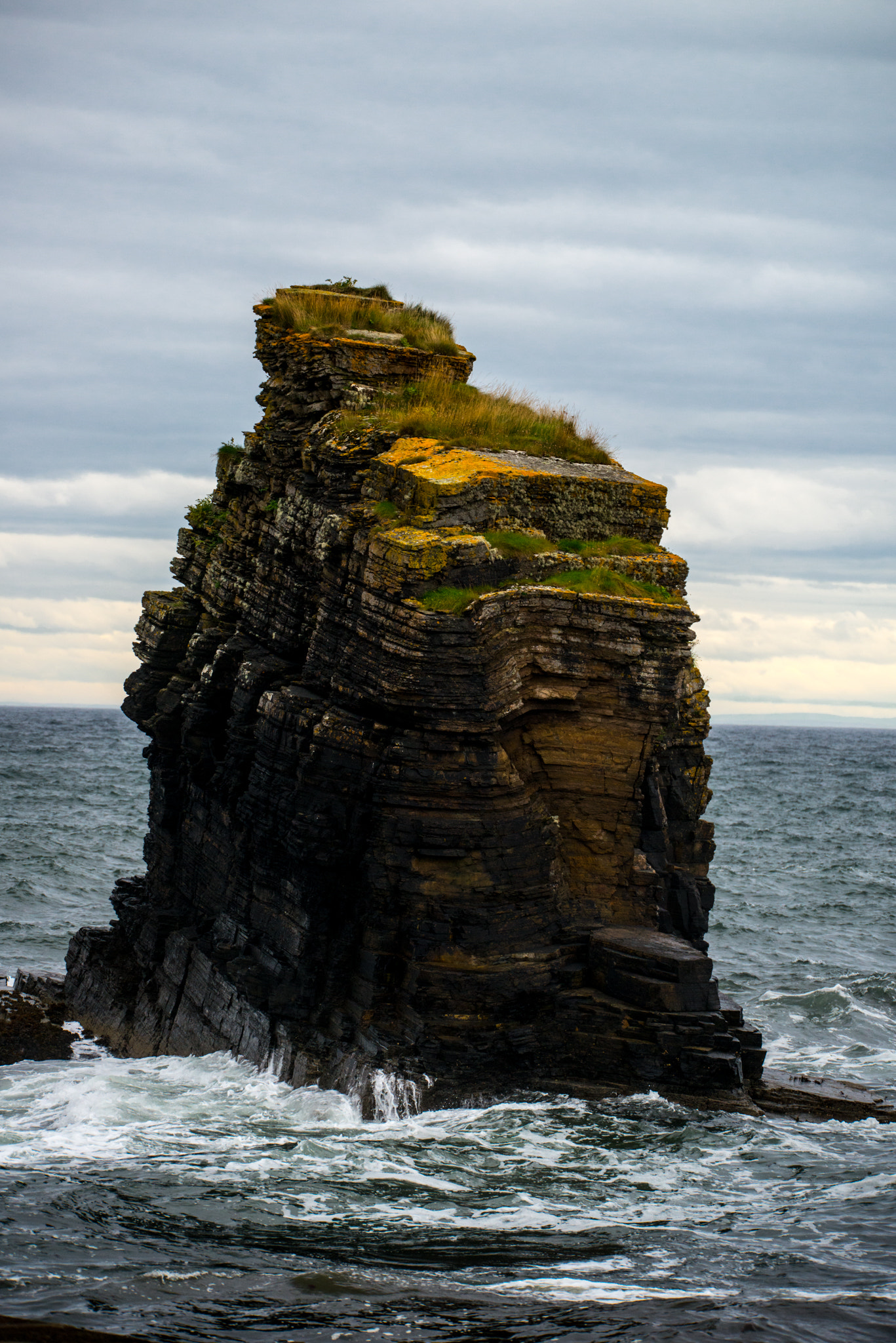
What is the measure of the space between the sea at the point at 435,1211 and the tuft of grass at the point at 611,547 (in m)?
7.84

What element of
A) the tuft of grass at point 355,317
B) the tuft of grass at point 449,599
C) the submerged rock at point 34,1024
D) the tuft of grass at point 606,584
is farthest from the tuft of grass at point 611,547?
the submerged rock at point 34,1024

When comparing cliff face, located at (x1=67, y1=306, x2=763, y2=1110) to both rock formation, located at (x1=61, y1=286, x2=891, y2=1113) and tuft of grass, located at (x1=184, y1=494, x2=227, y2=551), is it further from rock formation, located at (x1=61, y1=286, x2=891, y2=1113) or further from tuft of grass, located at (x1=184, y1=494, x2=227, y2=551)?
tuft of grass, located at (x1=184, y1=494, x2=227, y2=551)

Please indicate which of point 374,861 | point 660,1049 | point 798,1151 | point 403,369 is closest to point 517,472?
point 403,369

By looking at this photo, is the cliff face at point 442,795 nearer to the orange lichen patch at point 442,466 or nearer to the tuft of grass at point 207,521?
the orange lichen patch at point 442,466

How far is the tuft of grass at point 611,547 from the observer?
1806 cm

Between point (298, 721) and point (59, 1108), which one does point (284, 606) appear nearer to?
point (298, 721)

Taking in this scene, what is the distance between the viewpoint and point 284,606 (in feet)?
66.2

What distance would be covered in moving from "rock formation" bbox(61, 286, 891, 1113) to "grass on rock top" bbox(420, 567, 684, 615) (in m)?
0.07

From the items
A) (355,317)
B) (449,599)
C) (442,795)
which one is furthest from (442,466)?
(355,317)

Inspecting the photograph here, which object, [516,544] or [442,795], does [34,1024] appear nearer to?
[442,795]

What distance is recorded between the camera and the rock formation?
618 inches

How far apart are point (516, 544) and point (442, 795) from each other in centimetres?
401

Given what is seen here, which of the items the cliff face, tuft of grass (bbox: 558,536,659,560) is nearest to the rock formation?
the cliff face

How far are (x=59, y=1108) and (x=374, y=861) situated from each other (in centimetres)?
561
